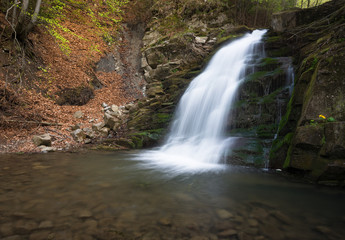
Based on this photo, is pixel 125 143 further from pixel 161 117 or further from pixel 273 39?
pixel 273 39

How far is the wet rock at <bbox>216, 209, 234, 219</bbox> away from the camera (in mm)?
2309

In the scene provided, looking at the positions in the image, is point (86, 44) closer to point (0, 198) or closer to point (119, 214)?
point (0, 198)

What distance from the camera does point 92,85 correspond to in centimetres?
1097

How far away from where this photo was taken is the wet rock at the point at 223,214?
7.57 ft

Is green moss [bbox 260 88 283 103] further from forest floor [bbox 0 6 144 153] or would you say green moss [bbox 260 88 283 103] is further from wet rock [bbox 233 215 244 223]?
forest floor [bbox 0 6 144 153]

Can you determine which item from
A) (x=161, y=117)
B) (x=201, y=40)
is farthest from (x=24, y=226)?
(x=201, y=40)

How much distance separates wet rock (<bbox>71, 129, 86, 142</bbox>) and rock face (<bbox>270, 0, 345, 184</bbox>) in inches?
243

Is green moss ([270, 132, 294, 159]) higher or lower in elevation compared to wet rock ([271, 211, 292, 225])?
higher

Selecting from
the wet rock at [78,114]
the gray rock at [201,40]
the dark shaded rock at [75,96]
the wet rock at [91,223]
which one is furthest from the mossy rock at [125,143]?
the gray rock at [201,40]

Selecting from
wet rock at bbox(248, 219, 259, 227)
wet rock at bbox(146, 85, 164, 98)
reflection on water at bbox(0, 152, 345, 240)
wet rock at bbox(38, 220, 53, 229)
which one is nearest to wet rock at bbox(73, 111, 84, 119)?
wet rock at bbox(146, 85, 164, 98)

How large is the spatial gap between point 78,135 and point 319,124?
23.2ft

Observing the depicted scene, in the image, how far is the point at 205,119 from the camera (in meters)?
7.11

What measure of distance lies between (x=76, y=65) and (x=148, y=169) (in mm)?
9135

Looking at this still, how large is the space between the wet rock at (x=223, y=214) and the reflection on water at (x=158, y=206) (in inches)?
0.5
